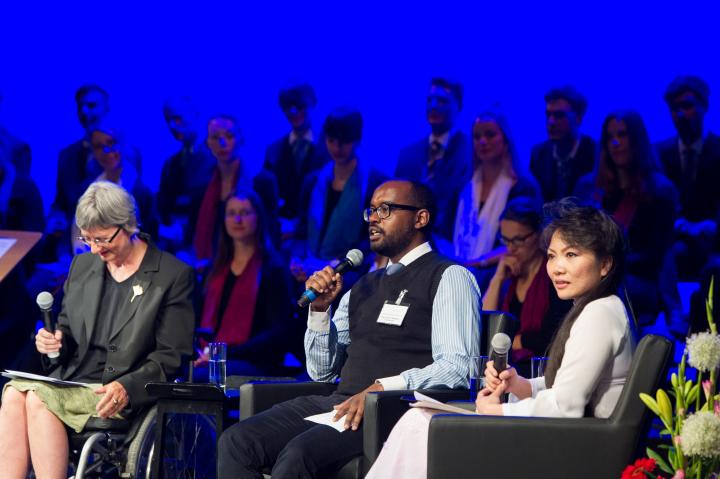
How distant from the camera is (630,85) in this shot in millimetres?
5812

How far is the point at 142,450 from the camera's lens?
331 cm

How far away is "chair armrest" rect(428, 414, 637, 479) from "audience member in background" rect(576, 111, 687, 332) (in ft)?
10.7

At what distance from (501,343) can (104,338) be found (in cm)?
166

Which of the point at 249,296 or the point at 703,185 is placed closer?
the point at 703,185

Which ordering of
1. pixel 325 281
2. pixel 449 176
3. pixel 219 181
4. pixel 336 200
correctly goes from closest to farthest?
pixel 325 281
pixel 449 176
pixel 336 200
pixel 219 181

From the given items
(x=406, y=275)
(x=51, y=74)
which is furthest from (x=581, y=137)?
(x=51, y=74)

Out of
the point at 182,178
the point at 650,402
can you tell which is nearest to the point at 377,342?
the point at 650,402

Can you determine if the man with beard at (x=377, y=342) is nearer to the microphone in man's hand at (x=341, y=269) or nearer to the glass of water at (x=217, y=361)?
the microphone in man's hand at (x=341, y=269)

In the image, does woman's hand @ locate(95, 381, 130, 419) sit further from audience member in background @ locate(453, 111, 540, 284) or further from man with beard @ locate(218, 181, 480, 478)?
audience member in background @ locate(453, 111, 540, 284)

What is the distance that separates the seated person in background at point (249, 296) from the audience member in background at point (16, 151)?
1516mm

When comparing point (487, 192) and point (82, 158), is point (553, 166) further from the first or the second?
point (82, 158)

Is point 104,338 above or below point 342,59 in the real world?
below

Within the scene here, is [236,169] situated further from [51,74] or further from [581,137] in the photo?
[581,137]

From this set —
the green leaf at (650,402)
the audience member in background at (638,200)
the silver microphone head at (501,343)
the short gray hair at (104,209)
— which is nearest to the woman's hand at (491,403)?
the silver microphone head at (501,343)
